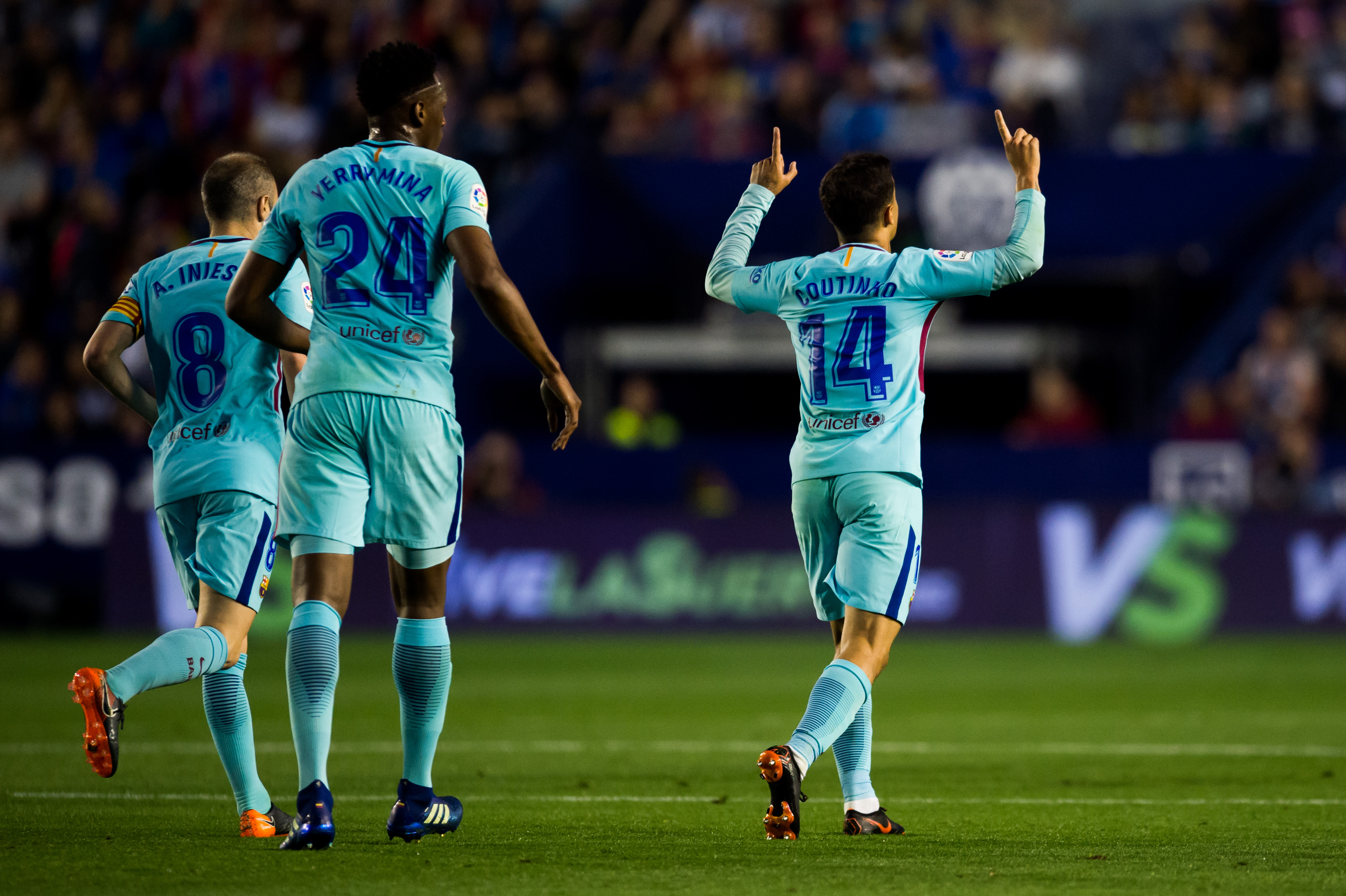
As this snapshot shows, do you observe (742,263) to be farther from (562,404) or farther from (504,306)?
(504,306)

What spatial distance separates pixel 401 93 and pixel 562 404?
3.57ft

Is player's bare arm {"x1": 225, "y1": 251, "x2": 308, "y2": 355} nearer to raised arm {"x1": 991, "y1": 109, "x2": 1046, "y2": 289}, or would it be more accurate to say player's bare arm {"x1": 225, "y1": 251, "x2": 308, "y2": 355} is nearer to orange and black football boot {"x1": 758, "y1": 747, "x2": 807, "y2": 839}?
orange and black football boot {"x1": 758, "y1": 747, "x2": 807, "y2": 839}

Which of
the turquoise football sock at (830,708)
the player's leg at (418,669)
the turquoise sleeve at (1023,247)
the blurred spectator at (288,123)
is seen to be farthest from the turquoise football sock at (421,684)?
the blurred spectator at (288,123)

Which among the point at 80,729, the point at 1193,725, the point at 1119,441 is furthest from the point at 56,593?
the point at 1193,725

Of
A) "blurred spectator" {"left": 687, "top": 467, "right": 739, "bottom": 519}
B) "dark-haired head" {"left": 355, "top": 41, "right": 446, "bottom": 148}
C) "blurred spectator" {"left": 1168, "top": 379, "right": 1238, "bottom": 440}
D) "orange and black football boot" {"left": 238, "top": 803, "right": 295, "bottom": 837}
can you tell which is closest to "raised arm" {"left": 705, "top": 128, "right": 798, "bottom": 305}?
"dark-haired head" {"left": 355, "top": 41, "right": 446, "bottom": 148}

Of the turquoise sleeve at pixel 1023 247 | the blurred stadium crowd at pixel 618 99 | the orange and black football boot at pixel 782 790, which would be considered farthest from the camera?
the blurred stadium crowd at pixel 618 99

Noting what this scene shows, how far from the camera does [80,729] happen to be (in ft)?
32.3

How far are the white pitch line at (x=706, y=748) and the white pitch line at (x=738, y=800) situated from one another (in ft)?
5.28

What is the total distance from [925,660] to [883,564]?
8.39m

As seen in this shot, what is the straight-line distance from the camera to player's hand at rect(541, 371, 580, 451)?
18.5ft

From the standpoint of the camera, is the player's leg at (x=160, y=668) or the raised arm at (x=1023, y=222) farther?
the raised arm at (x=1023, y=222)

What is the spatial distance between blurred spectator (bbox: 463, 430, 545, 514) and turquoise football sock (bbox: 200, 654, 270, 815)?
10.2 metres

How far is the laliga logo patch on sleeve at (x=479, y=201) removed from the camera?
570 cm

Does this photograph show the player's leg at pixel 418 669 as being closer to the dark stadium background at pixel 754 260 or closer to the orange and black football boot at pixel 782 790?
the orange and black football boot at pixel 782 790
